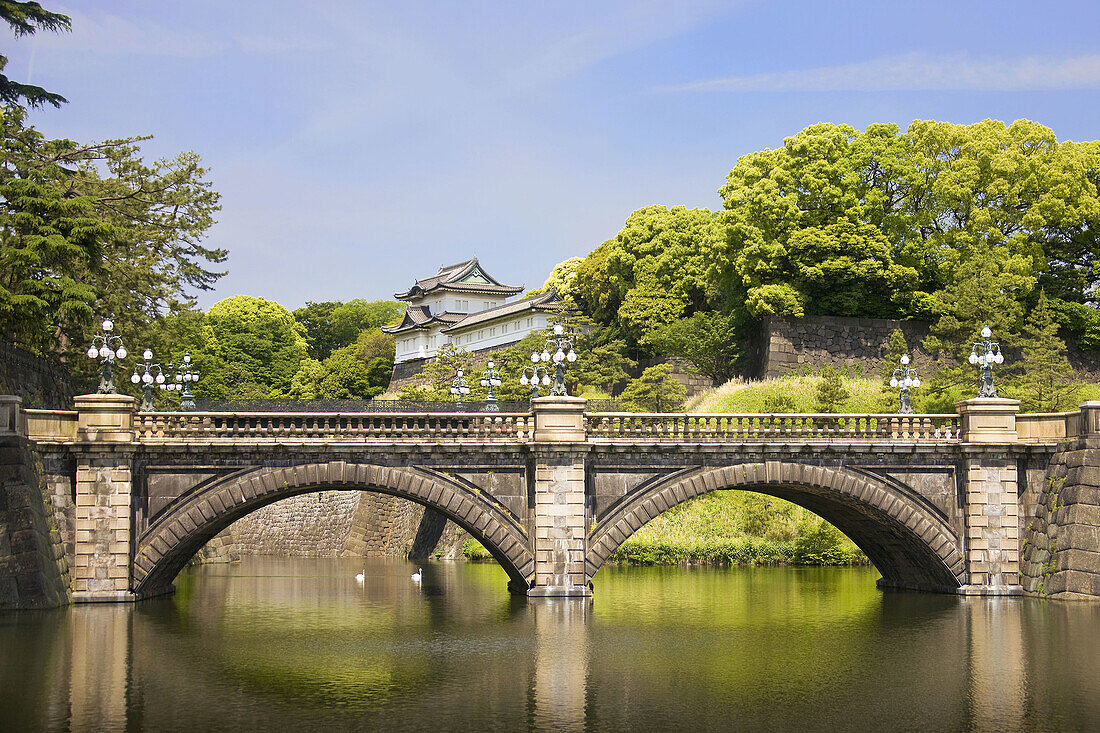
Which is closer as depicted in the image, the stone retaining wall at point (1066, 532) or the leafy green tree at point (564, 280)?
the stone retaining wall at point (1066, 532)

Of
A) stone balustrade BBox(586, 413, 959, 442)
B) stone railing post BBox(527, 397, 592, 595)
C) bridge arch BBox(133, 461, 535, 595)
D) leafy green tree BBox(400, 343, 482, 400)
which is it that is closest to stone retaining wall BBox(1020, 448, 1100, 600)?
stone balustrade BBox(586, 413, 959, 442)

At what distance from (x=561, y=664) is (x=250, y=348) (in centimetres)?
8163

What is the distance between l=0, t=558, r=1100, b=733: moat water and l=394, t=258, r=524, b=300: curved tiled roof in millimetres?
69028

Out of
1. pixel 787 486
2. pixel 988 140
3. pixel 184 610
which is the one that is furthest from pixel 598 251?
pixel 184 610

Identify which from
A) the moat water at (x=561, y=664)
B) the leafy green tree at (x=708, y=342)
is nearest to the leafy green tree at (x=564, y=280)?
the leafy green tree at (x=708, y=342)

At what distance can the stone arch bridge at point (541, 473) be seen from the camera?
113 feet

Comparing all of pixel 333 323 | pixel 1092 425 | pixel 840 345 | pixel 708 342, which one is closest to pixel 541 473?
pixel 1092 425

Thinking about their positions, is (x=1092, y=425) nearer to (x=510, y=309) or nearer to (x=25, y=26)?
(x=25, y=26)

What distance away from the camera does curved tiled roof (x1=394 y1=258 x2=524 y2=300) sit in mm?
107750

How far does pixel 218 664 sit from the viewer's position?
25250 millimetres

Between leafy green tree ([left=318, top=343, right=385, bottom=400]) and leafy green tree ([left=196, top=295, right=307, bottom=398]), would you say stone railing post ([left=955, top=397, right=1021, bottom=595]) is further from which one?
leafy green tree ([left=196, top=295, right=307, bottom=398])

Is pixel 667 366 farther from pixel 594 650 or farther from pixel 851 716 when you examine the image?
pixel 851 716

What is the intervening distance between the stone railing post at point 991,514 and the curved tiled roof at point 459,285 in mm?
74369

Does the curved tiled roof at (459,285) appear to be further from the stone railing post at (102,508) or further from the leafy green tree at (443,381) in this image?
the stone railing post at (102,508)
